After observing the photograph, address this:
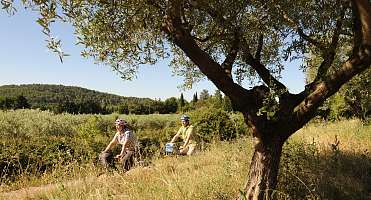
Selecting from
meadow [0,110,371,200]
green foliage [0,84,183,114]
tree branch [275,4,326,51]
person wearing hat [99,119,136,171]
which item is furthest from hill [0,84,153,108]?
→ tree branch [275,4,326,51]

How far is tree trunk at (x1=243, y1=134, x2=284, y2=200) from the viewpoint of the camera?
761 cm

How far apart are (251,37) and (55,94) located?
348 feet

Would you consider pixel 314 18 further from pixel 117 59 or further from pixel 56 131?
pixel 56 131

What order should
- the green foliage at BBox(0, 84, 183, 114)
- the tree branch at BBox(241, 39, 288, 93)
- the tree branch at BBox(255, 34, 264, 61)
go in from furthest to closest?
the green foliage at BBox(0, 84, 183, 114), the tree branch at BBox(255, 34, 264, 61), the tree branch at BBox(241, 39, 288, 93)

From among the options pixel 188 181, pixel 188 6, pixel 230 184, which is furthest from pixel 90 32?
pixel 230 184

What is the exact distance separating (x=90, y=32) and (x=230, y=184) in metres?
3.75

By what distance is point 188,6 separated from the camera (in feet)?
24.5

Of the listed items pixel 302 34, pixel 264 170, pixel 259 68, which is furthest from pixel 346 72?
pixel 264 170

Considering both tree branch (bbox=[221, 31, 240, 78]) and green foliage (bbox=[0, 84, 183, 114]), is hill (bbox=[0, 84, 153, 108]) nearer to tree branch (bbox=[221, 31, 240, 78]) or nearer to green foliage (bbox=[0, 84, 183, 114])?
green foliage (bbox=[0, 84, 183, 114])

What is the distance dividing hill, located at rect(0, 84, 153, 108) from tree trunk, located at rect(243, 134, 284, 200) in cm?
8733

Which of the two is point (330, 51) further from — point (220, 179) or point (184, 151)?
point (184, 151)

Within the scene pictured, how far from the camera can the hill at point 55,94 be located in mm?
100688

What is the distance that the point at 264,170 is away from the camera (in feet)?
25.1

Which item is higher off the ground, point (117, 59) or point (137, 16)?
point (137, 16)
